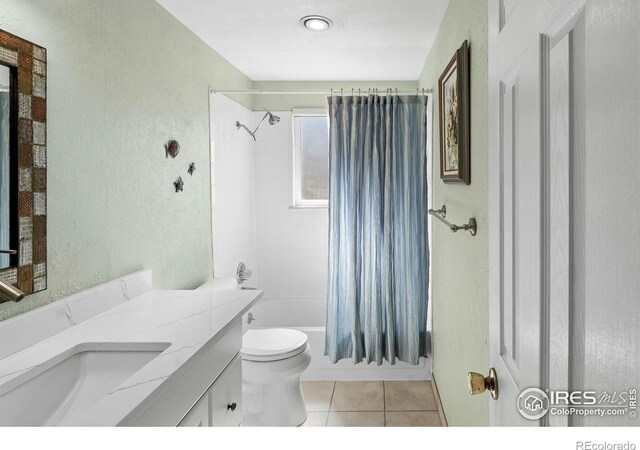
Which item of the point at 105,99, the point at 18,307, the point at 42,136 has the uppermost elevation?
the point at 105,99

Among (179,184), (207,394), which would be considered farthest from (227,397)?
(179,184)

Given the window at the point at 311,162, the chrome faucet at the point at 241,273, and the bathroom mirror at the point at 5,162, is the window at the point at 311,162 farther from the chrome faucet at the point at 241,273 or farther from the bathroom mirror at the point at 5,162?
the bathroom mirror at the point at 5,162

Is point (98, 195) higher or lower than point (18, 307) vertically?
higher

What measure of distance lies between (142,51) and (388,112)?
1.40 meters

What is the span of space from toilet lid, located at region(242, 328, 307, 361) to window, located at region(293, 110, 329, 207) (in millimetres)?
1527

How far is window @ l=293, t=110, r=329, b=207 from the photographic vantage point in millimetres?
3752

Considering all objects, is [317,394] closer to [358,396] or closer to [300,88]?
[358,396]

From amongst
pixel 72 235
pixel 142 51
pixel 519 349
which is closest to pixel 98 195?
pixel 72 235

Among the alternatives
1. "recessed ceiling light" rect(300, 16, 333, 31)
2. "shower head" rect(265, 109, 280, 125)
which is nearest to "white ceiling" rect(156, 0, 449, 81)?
"recessed ceiling light" rect(300, 16, 333, 31)

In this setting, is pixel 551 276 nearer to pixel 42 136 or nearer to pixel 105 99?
pixel 42 136

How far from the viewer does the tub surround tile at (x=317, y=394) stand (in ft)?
8.60

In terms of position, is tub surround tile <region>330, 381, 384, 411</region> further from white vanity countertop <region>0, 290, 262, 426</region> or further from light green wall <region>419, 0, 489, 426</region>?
white vanity countertop <region>0, 290, 262, 426</region>

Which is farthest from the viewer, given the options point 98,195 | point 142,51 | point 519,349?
point 142,51

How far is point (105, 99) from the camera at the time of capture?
162 centimetres
